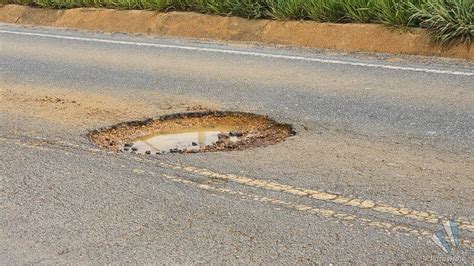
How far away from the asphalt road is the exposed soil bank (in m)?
0.63

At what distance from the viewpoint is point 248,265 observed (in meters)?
3.86

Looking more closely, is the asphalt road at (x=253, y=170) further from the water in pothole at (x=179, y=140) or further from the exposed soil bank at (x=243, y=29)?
the exposed soil bank at (x=243, y=29)

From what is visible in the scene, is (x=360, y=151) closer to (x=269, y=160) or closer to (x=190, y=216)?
(x=269, y=160)

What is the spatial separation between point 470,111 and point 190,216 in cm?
312

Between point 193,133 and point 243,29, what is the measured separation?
5180 mm

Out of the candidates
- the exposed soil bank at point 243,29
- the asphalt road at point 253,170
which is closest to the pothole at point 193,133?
the asphalt road at point 253,170

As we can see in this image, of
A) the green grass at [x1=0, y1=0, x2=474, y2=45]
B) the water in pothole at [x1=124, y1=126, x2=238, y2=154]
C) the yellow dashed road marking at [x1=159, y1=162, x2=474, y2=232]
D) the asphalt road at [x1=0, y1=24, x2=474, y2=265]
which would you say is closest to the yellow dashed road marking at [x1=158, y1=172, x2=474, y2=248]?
the asphalt road at [x1=0, y1=24, x2=474, y2=265]

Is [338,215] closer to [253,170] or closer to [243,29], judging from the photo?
[253,170]

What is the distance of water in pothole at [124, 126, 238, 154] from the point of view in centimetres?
597

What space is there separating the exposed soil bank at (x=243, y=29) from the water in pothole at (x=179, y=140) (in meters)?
3.83

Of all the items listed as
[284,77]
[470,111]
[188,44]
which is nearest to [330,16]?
[188,44]

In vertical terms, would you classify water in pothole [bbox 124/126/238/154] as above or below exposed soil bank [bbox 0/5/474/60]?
above

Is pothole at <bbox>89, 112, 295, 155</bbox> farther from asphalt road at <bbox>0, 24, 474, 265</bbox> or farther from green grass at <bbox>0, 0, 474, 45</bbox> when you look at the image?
green grass at <bbox>0, 0, 474, 45</bbox>

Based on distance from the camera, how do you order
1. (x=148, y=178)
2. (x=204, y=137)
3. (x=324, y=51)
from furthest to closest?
(x=324, y=51), (x=204, y=137), (x=148, y=178)
